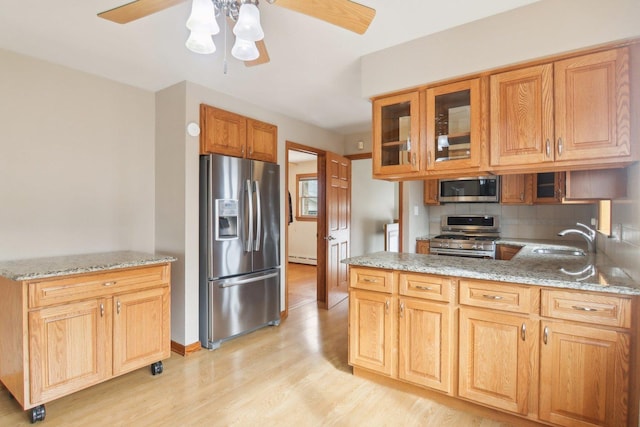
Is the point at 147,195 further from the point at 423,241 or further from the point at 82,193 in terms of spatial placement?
the point at 423,241

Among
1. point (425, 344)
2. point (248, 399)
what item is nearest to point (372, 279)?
point (425, 344)

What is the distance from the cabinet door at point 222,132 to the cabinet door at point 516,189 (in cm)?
317

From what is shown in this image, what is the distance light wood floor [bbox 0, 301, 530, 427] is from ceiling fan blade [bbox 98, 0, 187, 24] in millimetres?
2203

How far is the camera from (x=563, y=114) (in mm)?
1838

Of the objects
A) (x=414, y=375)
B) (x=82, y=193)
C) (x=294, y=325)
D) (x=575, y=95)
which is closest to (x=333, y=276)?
(x=294, y=325)

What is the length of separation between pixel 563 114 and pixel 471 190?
2.50 meters

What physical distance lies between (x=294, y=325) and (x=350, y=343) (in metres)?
1.29

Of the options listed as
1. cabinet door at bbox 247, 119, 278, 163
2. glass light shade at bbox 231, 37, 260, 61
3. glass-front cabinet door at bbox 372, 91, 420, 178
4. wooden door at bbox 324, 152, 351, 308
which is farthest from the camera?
wooden door at bbox 324, 152, 351, 308

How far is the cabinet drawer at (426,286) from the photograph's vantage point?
204cm

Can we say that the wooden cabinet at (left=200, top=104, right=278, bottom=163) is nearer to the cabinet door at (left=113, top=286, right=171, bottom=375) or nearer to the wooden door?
the wooden door

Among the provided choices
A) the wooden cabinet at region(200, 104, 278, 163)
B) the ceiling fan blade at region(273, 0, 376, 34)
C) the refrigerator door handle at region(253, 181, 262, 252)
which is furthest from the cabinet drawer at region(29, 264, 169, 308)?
the ceiling fan blade at region(273, 0, 376, 34)

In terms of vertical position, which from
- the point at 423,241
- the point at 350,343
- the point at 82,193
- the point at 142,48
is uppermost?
the point at 142,48

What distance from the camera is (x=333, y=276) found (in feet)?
14.3

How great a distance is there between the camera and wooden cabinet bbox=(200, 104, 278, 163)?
2.96m
